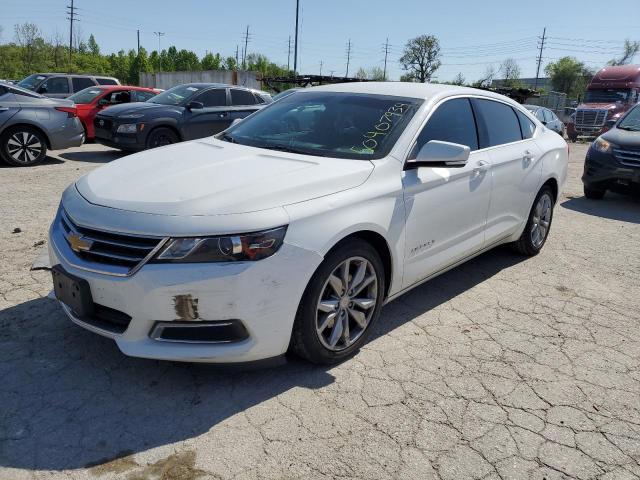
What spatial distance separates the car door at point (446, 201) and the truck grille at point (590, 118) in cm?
2172

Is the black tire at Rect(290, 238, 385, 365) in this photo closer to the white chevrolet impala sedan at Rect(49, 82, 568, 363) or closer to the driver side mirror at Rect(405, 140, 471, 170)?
the white chevrolet impala sedan at Rect(49, 82, 568, 363)

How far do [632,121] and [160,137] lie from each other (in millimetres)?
8653

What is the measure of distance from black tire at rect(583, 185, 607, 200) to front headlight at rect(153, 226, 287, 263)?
792 cm

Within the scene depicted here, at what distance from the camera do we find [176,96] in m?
11.4

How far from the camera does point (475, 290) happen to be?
467cm

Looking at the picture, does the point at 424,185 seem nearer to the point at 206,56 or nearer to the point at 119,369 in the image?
the point at 119,369

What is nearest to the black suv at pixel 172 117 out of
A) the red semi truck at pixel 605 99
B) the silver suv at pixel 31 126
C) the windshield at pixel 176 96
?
the windshield at pixel 176 96

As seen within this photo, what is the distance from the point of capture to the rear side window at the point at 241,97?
1166cm

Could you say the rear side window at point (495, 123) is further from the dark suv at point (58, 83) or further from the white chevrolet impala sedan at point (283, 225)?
the dark suv at point (58, 83)

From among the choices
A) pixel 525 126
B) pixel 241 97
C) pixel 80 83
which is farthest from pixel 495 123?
pixel 80 83

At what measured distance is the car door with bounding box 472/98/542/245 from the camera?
14.7 ft

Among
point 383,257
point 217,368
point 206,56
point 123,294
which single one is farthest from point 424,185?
point 206,56

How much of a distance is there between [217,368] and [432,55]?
8913 cm

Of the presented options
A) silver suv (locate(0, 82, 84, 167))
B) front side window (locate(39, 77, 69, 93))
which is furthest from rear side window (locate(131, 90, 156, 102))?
silver suv (locate(0, 82, 84, 167))
